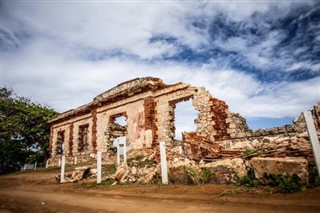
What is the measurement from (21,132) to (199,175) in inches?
883

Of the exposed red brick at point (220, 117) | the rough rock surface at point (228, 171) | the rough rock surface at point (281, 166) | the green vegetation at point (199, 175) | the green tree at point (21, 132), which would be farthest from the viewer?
the green tree at point (21, 132)

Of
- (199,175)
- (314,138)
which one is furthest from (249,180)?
(314,138)

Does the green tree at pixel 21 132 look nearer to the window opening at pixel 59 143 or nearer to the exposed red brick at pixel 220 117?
the window opening at pixel 59 143

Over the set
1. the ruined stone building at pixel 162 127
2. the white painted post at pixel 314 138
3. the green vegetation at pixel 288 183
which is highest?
the ruined stone building at pixel 162 127

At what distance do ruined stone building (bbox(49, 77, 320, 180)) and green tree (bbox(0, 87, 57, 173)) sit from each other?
3.66m

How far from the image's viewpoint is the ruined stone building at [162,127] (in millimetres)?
6551

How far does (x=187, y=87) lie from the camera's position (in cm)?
1216

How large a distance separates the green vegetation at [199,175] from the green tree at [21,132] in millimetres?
21370

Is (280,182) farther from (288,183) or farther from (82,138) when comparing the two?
(82,138)

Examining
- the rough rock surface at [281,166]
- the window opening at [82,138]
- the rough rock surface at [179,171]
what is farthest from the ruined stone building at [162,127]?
the rough rock surface at [179,171]

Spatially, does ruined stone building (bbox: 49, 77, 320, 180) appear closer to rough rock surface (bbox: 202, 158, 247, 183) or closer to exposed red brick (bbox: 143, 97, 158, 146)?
exposed red brick (bbox: 143, 97, 158, 146)

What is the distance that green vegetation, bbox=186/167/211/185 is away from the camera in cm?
491

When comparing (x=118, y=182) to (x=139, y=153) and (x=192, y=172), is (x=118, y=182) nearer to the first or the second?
(x=192, y=172)

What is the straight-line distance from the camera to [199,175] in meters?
5.02
